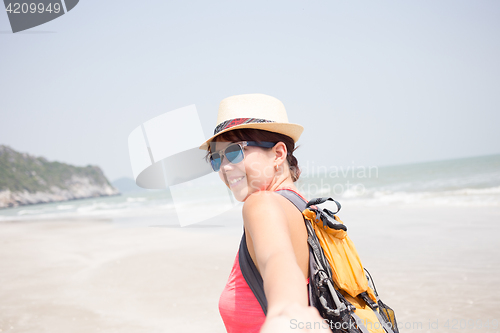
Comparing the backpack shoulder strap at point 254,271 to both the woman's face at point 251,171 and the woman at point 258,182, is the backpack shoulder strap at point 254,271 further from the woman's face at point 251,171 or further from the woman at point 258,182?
the woman's face at point 251,171

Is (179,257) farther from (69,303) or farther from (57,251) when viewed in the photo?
(57,251)

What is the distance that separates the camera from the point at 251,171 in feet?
4.35

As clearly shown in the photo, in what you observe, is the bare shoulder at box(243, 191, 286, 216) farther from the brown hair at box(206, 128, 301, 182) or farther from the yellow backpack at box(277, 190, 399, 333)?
the brown hair at box(206, 128, 301, 182)

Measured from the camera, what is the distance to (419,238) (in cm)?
704

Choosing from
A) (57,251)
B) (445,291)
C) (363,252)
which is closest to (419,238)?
(363,252)

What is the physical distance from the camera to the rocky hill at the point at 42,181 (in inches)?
2628

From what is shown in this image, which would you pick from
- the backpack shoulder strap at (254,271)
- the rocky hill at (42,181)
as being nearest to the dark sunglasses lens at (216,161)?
the backpack shoulder strap at (254,271)

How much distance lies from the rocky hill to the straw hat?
77390mm

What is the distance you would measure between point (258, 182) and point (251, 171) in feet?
0.18

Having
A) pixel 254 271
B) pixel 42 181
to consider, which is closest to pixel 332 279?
pixel 254 271

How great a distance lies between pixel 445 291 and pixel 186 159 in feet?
13.1

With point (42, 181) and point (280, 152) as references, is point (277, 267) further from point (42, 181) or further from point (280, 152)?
point (42, 181)

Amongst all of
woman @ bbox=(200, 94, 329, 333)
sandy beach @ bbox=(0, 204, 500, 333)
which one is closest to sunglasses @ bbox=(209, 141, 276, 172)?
woman @ bbox=(200, 94, 329, 333)

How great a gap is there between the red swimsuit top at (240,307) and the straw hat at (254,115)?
0.53 metres
